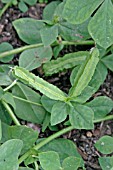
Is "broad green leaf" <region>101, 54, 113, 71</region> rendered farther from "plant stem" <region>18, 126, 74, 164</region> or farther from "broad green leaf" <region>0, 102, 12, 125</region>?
"broad green leaf" <region>0, 102, 12, 125</region>

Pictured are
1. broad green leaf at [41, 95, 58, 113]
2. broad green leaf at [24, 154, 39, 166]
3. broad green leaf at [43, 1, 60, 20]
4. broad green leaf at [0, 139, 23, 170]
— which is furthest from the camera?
broad green leaf at [43, 1, 60, 20]

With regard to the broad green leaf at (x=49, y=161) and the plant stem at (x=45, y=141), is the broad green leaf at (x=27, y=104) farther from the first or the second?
the broad green leaf at (x=49, y=161)

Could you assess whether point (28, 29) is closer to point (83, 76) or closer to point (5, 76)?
point (5, 76)

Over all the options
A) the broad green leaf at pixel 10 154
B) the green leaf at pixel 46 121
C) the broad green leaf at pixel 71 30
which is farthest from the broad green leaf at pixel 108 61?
the broad green leaf at pixel 10 154

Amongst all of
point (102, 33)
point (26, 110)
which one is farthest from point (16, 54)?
point (102, 33)

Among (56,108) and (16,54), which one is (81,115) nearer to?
(56,108)

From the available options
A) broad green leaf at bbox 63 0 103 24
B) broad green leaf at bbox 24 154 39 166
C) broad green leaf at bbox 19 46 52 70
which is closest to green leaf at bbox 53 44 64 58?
broad green leaf at bbox 19 46 52 70

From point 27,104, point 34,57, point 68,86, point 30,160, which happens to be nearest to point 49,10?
point 34,57
